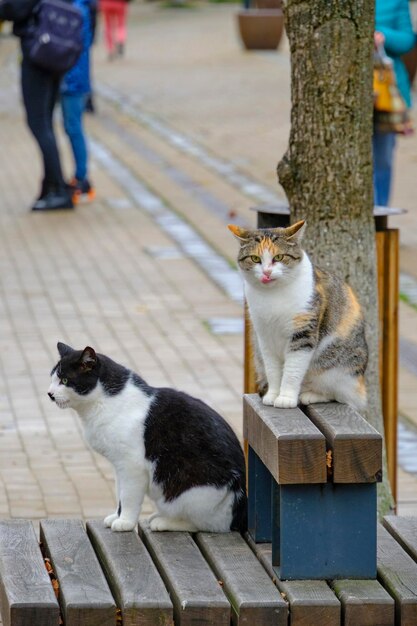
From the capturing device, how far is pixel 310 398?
4.72 metres

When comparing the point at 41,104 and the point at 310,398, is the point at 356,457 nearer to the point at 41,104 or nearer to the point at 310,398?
the point at 310,398

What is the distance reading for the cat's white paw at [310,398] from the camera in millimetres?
4707

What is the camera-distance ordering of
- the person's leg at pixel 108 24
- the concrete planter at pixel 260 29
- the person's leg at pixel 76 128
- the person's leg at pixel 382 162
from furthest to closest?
the concrete planter at pixel 260 29 < the person's leg at pixel 108 24 < the person's leg at pixel 76 128 < the person's leg at pixel 382 162

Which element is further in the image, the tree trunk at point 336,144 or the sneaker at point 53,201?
the sneaker at point 53,201

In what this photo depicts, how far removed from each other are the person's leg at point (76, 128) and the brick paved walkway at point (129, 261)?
514 mm

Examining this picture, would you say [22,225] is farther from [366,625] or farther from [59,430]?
[366,625]

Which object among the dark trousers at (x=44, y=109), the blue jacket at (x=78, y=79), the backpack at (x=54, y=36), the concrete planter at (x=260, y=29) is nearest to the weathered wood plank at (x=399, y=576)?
the backpack at (x=54, y=36)

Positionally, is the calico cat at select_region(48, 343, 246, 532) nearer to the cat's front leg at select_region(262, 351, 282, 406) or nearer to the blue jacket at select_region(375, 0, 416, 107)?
the cat's front leg at select_region(262, 351, 282, 406)

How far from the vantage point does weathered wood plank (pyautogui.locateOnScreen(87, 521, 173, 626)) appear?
3975 millimetres

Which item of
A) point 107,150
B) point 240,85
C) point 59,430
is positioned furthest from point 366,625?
point 240,85

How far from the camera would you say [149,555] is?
4469mm

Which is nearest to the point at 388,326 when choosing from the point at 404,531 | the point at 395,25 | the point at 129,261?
the point at 404,531

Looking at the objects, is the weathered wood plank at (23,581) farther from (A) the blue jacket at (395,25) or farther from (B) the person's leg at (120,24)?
(B) the person's leg at (120,24)

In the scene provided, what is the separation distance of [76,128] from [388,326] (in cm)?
816
